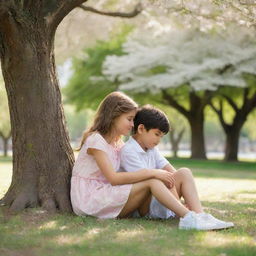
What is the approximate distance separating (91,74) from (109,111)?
26423mm

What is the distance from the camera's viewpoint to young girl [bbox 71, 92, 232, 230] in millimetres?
5891

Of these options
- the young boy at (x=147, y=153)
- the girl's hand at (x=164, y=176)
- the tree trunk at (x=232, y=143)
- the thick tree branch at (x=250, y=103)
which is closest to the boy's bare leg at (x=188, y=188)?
the young boy at (x=147, y=153)

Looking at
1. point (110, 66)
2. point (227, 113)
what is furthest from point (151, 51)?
point (227, 113)

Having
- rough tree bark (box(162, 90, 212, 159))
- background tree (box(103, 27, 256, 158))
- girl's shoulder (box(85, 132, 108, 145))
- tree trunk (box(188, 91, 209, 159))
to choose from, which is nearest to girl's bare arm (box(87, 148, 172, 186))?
girl's shoulder (box(85, 132, 108, 145))

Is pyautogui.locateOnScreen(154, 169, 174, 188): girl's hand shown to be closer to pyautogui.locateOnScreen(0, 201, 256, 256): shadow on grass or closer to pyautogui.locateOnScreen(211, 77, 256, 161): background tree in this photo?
pyautogui.locateOnScreen(0, 201, 256, 256): shadow on grass

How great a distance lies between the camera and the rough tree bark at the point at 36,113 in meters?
6.62

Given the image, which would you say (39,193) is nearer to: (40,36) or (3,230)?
(3,230)

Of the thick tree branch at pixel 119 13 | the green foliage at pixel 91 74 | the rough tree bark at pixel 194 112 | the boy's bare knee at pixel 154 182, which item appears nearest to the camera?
the boy's bare knee at pixel 154 182

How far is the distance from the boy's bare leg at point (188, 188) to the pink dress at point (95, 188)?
1.90 ft

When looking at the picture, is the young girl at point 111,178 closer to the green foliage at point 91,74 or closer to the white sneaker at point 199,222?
the white sneaker at point 199,222

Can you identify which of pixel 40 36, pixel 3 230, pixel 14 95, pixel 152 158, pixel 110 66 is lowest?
pixel 3 230

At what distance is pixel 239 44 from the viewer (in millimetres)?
25656

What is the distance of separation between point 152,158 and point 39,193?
4.68 feet

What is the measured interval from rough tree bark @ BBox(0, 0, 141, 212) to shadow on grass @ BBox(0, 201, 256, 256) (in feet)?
1.28
